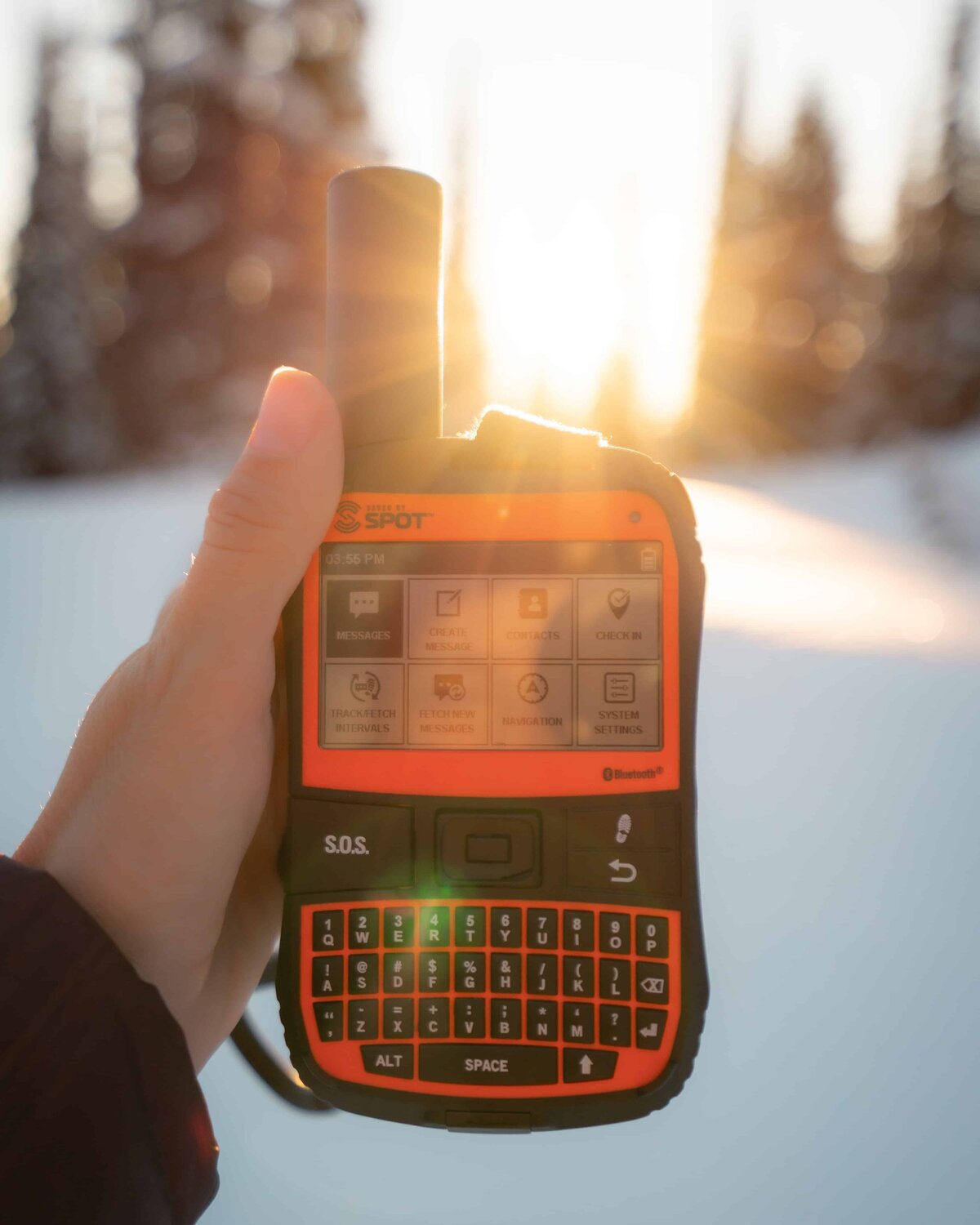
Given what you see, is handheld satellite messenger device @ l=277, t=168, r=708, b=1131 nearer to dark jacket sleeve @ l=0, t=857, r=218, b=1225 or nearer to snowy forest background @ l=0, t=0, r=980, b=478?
dark jacket sleeve @ l=0, t=857, r=218, b=1225

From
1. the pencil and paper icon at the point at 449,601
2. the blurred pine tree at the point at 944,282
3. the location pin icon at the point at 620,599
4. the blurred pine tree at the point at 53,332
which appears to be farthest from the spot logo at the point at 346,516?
the blurred pine tree at the point at 944,282

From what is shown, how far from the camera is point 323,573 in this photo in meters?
1.21

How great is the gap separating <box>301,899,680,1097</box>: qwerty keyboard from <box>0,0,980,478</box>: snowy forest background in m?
3.57

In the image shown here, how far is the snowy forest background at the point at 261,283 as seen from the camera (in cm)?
830

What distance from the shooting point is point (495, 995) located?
1.14m

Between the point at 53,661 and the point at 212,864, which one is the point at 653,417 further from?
the point at 212,864

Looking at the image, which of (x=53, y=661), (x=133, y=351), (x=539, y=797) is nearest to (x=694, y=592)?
(x=539, y=797)

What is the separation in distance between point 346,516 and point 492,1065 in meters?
0.67

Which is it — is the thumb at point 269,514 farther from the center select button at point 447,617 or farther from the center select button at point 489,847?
the center select button at point 489,847

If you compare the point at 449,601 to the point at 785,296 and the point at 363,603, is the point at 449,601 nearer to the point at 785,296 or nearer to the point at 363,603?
the point at 363,603

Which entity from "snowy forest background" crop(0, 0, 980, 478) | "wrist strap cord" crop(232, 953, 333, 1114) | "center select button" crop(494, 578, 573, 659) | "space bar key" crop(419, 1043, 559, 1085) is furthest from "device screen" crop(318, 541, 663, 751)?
"snowy forest background" crop(0, 0, 980, 478)

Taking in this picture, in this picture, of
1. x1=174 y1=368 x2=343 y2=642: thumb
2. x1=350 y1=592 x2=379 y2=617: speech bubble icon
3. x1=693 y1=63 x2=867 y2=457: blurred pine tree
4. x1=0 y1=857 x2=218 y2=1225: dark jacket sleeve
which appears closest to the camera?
x1=0 y1=857 x2=218 y2=1225: dark jacket sleeve

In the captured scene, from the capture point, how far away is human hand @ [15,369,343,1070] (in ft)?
3.66

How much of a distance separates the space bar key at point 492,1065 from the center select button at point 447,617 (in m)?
0.46
